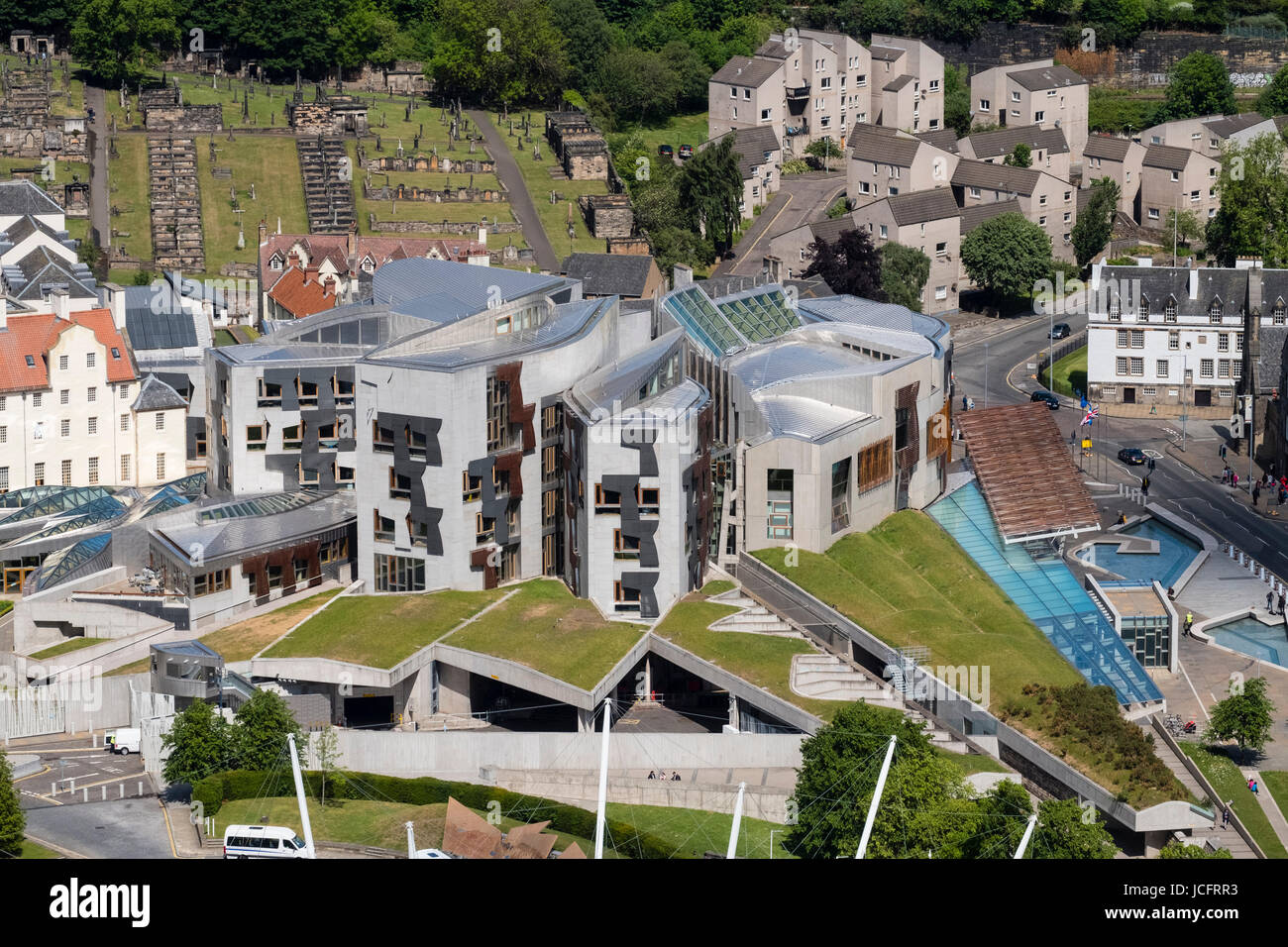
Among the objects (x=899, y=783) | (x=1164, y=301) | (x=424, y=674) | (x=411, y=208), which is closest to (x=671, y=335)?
(x=424, y=674)

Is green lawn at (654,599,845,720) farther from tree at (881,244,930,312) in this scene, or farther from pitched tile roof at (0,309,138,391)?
tree at (881,244,930,312)

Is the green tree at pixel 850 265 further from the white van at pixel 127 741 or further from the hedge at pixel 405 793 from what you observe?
the hedge at pixel 405 793

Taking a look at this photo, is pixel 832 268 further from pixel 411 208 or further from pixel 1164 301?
pixel 411 208

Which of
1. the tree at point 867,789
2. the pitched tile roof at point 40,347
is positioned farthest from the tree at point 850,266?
the tree at point 867,789

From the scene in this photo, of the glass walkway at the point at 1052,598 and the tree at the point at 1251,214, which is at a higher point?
the tree at the point at 1251,214

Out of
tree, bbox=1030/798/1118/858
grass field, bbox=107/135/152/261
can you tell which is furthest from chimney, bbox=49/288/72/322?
tree, bbox=1030/798/1118/858

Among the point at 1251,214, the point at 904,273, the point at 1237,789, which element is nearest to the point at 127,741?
the point at 1237,789

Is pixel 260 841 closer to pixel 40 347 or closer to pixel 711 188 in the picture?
pixel 40 347
